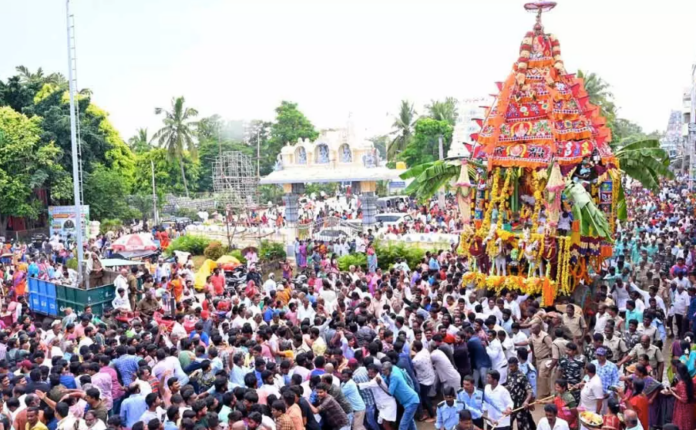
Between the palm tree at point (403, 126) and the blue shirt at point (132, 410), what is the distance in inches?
A: 1741

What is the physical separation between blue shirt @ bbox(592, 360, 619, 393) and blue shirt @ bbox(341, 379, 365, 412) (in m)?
2.77

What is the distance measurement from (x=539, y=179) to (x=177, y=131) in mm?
33738

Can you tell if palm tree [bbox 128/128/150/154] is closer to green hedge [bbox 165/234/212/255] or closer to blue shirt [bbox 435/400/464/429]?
green hedge [bbox 165/234/212/255]

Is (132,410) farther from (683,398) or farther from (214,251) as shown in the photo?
(214,251)

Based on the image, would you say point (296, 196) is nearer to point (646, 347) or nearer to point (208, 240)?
point (208, 240)

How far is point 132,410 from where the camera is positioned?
7.61m

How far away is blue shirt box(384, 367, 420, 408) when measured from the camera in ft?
27.3

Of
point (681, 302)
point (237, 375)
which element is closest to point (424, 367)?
point (237, 375)

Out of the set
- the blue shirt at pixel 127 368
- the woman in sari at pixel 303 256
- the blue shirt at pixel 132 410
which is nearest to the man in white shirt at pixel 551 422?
the blue shirt at pixel 132 410

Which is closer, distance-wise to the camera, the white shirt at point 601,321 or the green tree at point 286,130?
the white shirt at point 601,321

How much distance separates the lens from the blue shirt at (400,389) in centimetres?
832

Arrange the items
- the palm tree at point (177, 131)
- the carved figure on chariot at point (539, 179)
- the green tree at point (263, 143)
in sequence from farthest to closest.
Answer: the green tree at point (263, 143) < the palm tree at point (177, 131) < the carved figure on chariot at point (539, 179)

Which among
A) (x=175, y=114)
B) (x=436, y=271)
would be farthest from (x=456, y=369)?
(x=175, y=114)

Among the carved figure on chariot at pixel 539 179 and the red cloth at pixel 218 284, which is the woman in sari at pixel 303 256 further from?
the carved figure on chariot at pixel 539 179
